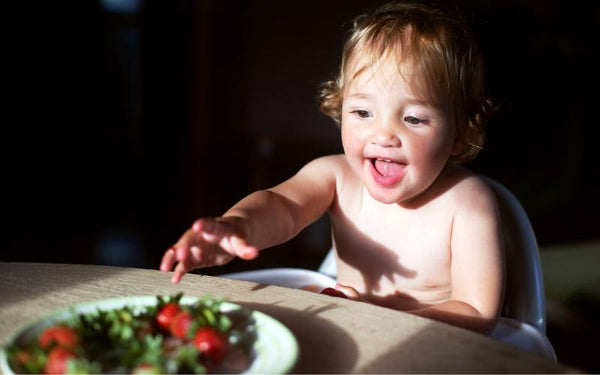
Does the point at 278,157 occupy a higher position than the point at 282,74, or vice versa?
the point at 282,74

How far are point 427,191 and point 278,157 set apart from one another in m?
3.68

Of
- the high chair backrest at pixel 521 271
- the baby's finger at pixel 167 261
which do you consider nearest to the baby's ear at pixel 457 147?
the high chair backrest at pixel 521 271

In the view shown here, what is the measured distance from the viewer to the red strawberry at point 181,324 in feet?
2.02

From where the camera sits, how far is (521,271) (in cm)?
116

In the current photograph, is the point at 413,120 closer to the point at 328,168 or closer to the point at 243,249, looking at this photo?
the point at 328,168

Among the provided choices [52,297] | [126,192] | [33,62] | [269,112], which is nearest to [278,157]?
[269,112]

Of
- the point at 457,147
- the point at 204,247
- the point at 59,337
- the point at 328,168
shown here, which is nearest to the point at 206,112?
the point at 328,168

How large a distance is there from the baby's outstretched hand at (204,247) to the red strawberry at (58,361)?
0.20m

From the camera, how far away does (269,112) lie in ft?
16.7

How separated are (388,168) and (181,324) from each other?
23.5 inches

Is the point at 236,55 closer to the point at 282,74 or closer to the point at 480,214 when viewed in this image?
the point at 282,74

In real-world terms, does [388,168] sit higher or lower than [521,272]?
higher

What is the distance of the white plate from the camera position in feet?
1.88

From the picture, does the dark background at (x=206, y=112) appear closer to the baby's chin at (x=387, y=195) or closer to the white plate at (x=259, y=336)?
the baby's chin at (x=387, y=195)
